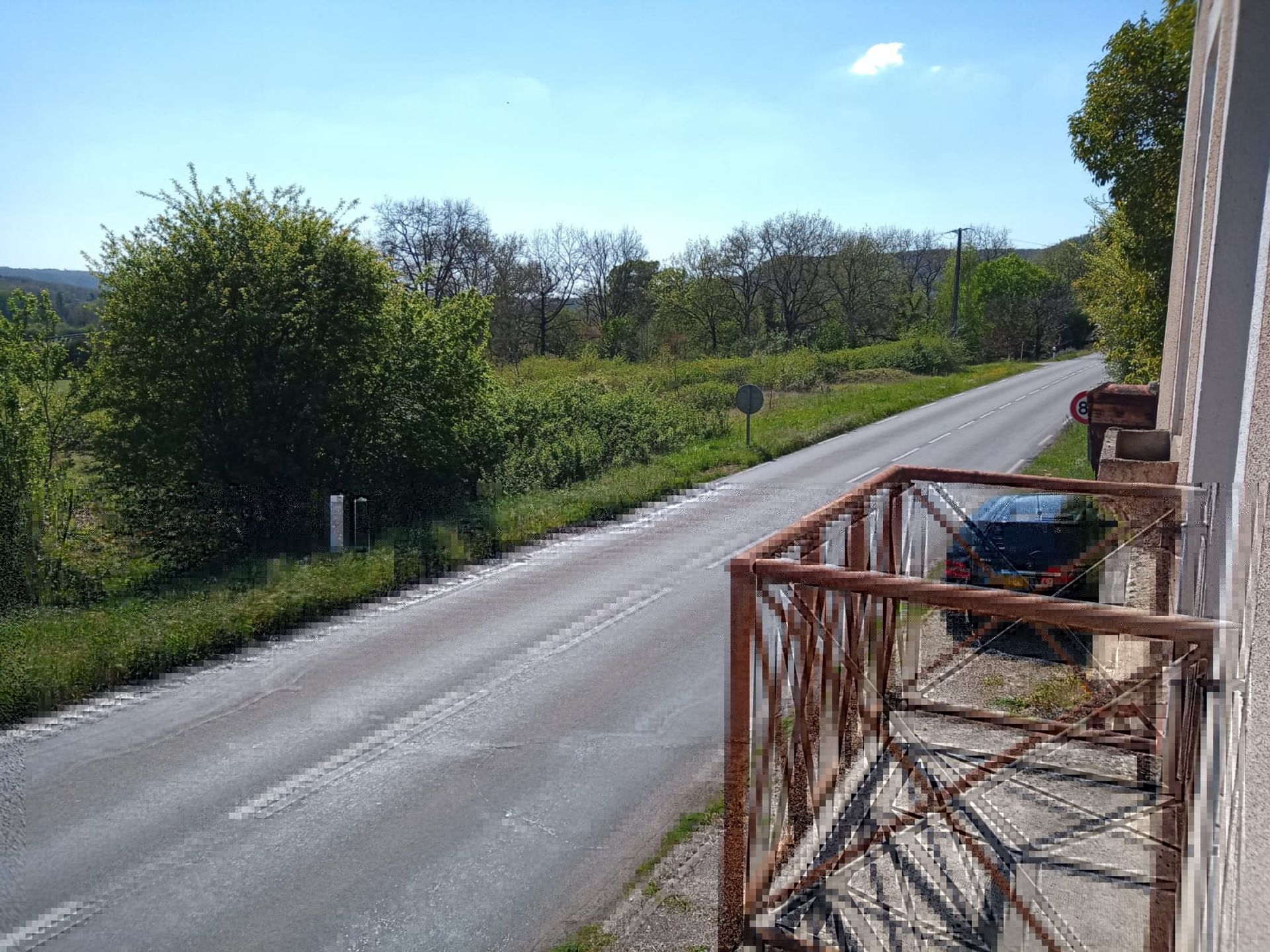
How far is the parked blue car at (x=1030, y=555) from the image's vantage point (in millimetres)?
8422

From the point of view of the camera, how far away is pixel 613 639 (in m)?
10.7

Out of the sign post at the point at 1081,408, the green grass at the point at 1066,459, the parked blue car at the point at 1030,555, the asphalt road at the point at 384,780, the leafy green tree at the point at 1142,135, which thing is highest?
the leafy green tree at the point at 1142,135

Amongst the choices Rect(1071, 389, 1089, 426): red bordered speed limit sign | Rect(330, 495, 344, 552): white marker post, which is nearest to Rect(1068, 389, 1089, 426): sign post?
Rect(1071, 389, 1089, 426): red bordered speed limit sign

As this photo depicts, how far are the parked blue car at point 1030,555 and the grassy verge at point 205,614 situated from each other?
22.2 feet

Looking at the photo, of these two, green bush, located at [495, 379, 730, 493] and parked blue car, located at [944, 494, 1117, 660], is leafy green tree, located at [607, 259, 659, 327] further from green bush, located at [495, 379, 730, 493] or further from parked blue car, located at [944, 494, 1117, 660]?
parked blue car, located at [944, 494, 1117, 660]

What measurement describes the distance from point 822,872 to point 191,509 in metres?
13.3

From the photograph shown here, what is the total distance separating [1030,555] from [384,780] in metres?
5.87

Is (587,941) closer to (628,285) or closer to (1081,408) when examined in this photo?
(1081,408)

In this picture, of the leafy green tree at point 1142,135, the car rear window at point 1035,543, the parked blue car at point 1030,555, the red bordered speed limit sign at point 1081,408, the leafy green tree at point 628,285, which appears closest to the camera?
the parked blue car at point 1030,555

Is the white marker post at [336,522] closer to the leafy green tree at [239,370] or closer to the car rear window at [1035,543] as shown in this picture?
the leafy green tree at [239,370]

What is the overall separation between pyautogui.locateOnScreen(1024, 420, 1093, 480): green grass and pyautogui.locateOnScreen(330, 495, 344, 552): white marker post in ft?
35.9

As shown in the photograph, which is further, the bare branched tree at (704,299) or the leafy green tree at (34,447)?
the bare branched tree at (704,299)

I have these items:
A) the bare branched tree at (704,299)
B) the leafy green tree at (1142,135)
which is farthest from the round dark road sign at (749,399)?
the bare branched tree at (704,299)

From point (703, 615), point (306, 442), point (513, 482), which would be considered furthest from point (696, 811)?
point (513, 482)
